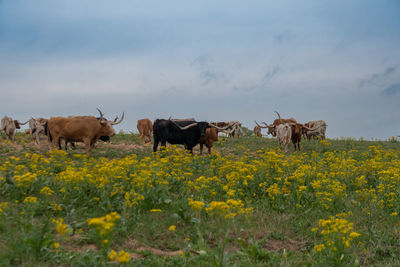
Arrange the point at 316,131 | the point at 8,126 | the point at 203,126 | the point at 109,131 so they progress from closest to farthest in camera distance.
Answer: the point at 109,131
the point at 203,126
the point at 8,126
the point at 316,131

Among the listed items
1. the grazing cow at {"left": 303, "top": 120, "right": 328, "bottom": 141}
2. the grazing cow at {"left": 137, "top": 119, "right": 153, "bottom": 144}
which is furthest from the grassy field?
the grazing cow at {"left": 303, "top": 120, "right": 328, "bottom": 141}

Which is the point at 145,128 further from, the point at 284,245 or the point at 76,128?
the point at 284,245

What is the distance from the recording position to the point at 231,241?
5.86 m

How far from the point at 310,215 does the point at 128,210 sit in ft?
12.9

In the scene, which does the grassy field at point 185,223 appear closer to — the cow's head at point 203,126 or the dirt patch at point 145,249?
the dirt patch at point 145,249

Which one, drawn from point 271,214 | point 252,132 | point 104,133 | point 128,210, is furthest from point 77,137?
point 252,132

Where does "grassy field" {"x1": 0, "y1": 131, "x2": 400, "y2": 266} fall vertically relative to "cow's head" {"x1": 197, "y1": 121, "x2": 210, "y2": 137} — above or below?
below

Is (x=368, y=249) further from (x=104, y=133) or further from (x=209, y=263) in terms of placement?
(x=104, y=133)

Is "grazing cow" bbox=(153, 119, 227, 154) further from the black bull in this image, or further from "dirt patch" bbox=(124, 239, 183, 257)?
"dirt patch" bbox=(124, 239, 183, 257)

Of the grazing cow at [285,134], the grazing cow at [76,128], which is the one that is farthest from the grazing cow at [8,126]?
the grazing cow at [285,134]

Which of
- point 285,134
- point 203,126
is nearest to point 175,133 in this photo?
point 203,126

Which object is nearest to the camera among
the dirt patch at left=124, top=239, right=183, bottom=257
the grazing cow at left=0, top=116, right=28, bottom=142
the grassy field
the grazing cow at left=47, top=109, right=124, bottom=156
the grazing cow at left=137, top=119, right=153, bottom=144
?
the grassy field

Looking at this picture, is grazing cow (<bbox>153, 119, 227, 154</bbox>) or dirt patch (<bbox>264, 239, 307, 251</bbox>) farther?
grazing cow (<bbox>153, 119, 227, 154</bbox>)

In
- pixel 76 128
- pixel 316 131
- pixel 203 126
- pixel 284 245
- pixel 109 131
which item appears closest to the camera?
pixel 284 245
